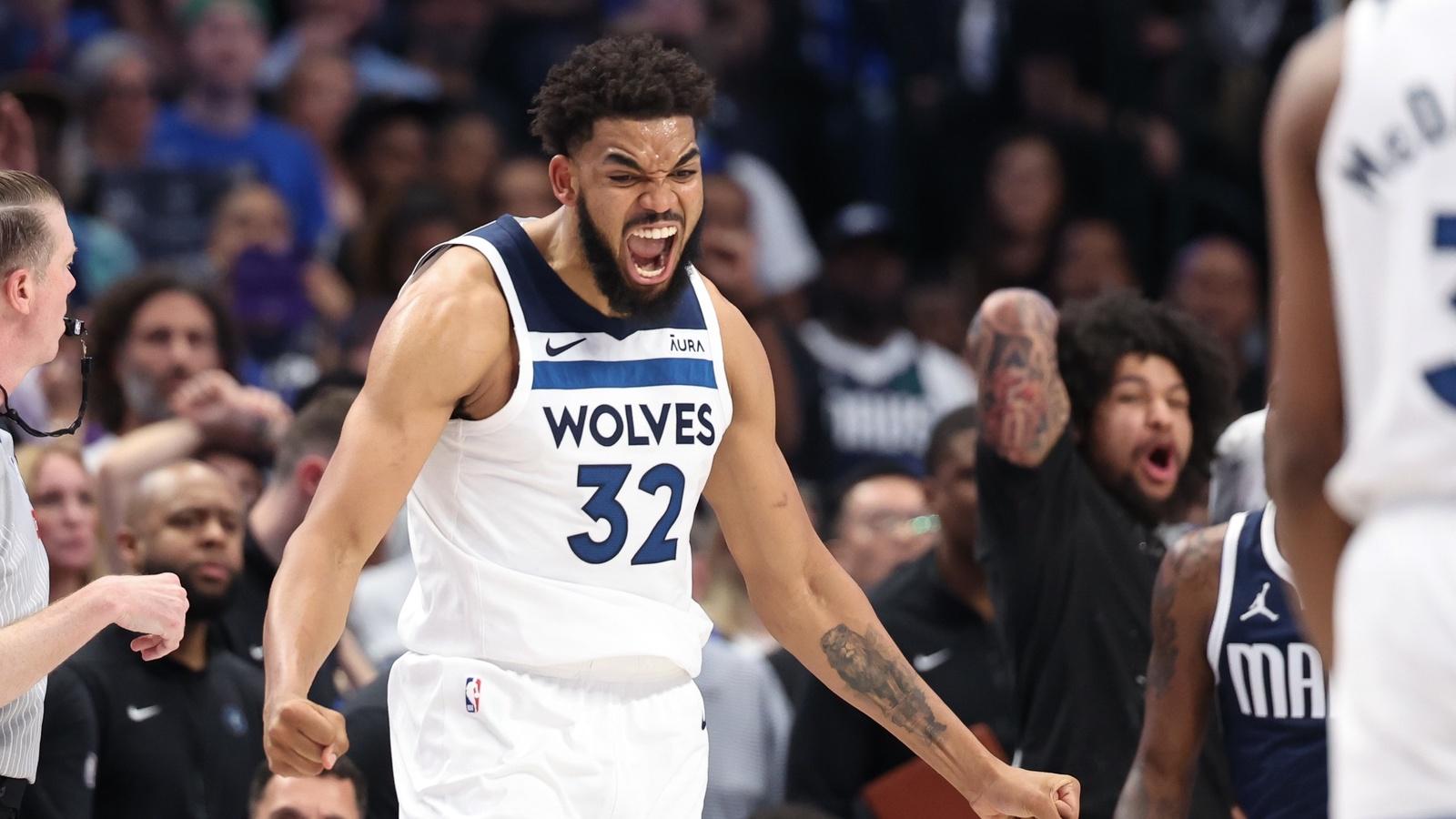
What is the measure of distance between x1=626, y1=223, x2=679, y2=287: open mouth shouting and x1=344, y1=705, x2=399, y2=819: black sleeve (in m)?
1.81

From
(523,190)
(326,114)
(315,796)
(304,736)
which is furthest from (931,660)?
(326,114)

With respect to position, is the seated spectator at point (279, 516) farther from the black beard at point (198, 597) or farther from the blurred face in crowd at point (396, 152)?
the blurred face in crowd at point (396, 152)

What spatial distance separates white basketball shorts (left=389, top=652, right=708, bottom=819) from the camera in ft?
13.0

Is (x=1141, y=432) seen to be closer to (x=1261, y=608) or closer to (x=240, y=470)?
(x=1261, y=608)

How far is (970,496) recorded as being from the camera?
20.6 ft

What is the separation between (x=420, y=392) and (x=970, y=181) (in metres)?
7.13

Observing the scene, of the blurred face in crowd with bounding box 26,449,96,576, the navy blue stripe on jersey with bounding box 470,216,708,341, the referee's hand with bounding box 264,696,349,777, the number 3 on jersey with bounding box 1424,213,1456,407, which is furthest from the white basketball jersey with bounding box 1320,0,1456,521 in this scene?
the blurred face in crowd with bounding box 26,449,96,576

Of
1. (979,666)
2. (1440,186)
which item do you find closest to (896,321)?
(979,666)

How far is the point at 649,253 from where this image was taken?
4.21 m

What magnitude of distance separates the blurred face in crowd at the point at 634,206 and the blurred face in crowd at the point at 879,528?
3269 mm

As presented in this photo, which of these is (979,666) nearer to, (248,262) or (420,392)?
(420,392)

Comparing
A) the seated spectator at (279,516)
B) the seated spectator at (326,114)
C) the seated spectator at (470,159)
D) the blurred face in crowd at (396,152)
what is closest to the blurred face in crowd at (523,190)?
the seated spectator at (470,159)

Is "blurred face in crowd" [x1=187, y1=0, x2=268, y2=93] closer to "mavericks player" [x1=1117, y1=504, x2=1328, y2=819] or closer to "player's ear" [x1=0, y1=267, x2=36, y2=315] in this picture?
"player's ear" [x1=0, y1=267, x2=36, y2=315]

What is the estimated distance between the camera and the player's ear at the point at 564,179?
429cm
